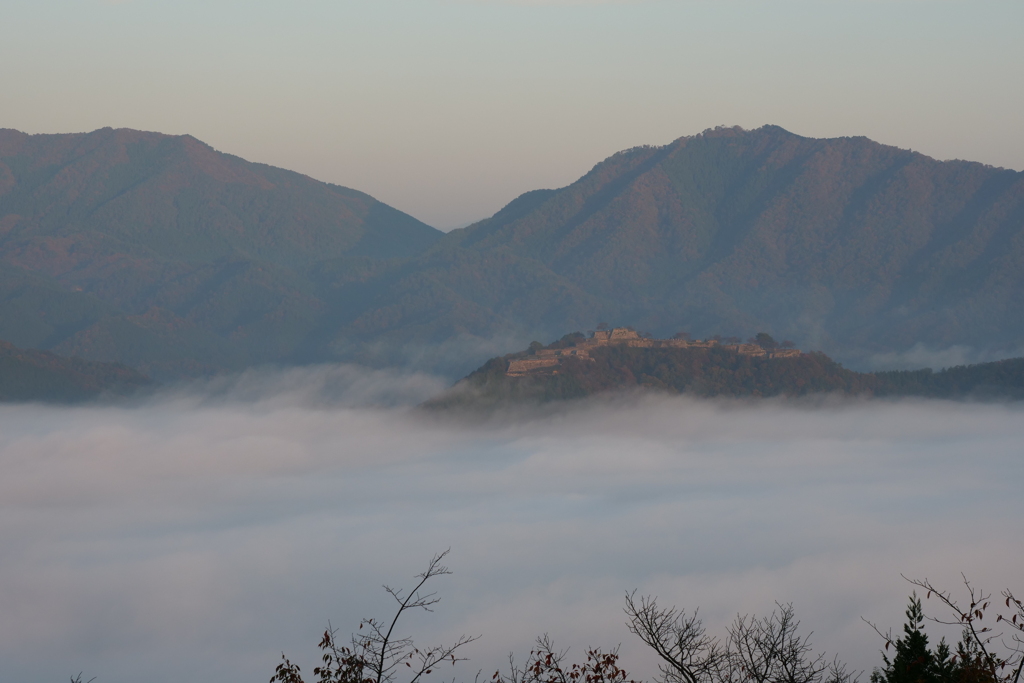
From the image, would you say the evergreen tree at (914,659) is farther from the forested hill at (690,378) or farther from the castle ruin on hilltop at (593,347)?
the castle ruin on hilltop at (593,347)

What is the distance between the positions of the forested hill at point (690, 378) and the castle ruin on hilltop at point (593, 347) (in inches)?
15.1

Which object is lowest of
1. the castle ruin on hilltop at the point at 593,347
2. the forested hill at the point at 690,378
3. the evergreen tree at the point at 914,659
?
the evergreen tree at the point at 914,659

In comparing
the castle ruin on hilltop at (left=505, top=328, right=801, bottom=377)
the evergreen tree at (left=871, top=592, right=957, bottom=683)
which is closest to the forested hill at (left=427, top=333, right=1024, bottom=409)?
the castle ruin on hilltop at (left=505, top=328, right=801, bottom=377)

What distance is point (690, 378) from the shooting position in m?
189

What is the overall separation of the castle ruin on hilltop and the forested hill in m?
0.38

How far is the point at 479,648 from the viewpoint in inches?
4065

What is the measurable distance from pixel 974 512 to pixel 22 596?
111 m

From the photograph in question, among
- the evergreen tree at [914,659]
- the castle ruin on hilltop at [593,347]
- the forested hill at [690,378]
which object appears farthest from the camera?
the castle ruin on hilltop at [593,347]

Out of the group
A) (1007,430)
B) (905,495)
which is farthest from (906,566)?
(1007,430)

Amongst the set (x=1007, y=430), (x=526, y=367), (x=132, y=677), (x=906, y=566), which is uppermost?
(x=526, y=367)

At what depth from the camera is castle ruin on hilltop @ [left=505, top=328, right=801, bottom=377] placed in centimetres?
18400

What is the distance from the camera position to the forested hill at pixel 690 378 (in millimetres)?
183750

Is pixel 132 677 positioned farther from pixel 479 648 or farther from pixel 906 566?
pixel 906 566

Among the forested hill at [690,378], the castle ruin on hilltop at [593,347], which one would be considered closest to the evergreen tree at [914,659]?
the forested hill at [690,378]
